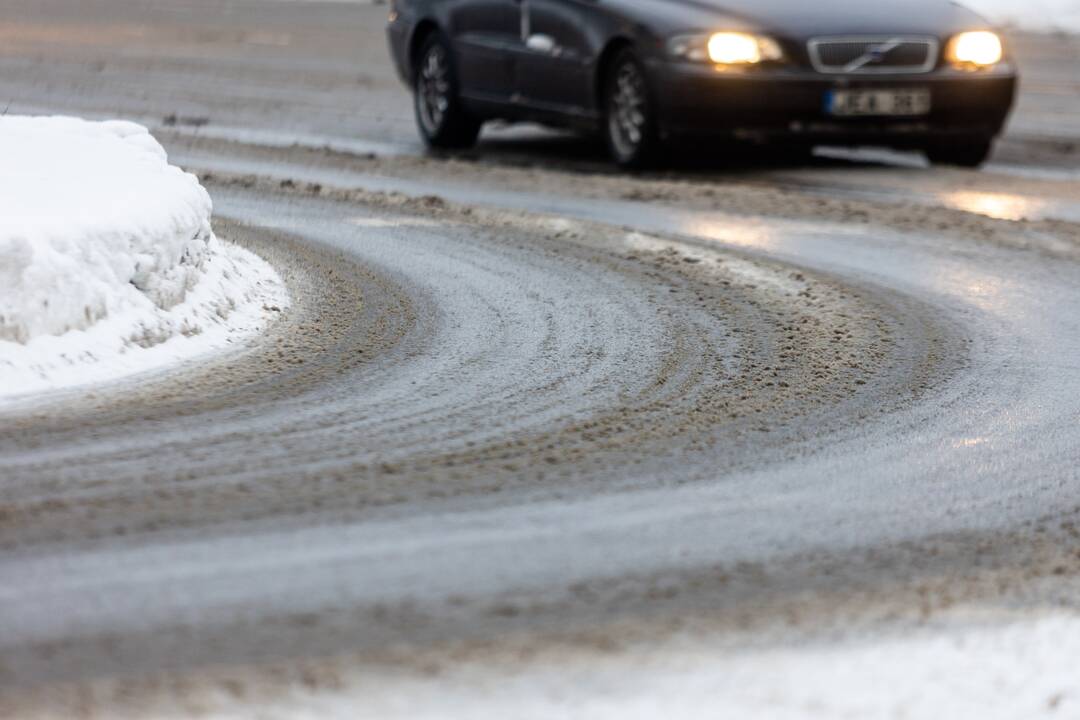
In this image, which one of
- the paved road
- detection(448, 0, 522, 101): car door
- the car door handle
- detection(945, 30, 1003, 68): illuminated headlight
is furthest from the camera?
detection(448, 0, 522, 101): car door

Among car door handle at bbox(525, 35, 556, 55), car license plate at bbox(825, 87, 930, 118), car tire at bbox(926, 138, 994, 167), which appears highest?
car door handle at bbox(525, 35, 556, 55)

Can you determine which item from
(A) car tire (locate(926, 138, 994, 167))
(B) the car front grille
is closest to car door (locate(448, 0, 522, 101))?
(B) the car front grille

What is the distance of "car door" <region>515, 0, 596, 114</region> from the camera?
39.2ft

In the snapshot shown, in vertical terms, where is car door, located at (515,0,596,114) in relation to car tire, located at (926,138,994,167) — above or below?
above

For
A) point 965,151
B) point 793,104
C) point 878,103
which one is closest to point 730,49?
point 793,104

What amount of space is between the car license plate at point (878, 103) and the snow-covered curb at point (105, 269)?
497 cm

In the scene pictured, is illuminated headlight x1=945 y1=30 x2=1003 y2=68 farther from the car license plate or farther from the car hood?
the car license plate

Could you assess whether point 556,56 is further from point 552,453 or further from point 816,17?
point 552,453

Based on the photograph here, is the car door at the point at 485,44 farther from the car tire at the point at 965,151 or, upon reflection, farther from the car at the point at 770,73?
the car tire at the point at 965,151

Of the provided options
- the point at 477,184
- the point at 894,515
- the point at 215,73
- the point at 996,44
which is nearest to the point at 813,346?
the point at 894,515

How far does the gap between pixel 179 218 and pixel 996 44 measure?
6.85 m

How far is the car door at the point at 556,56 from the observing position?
39.2ft

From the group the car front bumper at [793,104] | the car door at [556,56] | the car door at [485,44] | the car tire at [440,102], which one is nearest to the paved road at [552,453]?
the car front bumper at [793,104]

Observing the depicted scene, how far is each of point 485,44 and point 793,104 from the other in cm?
247
